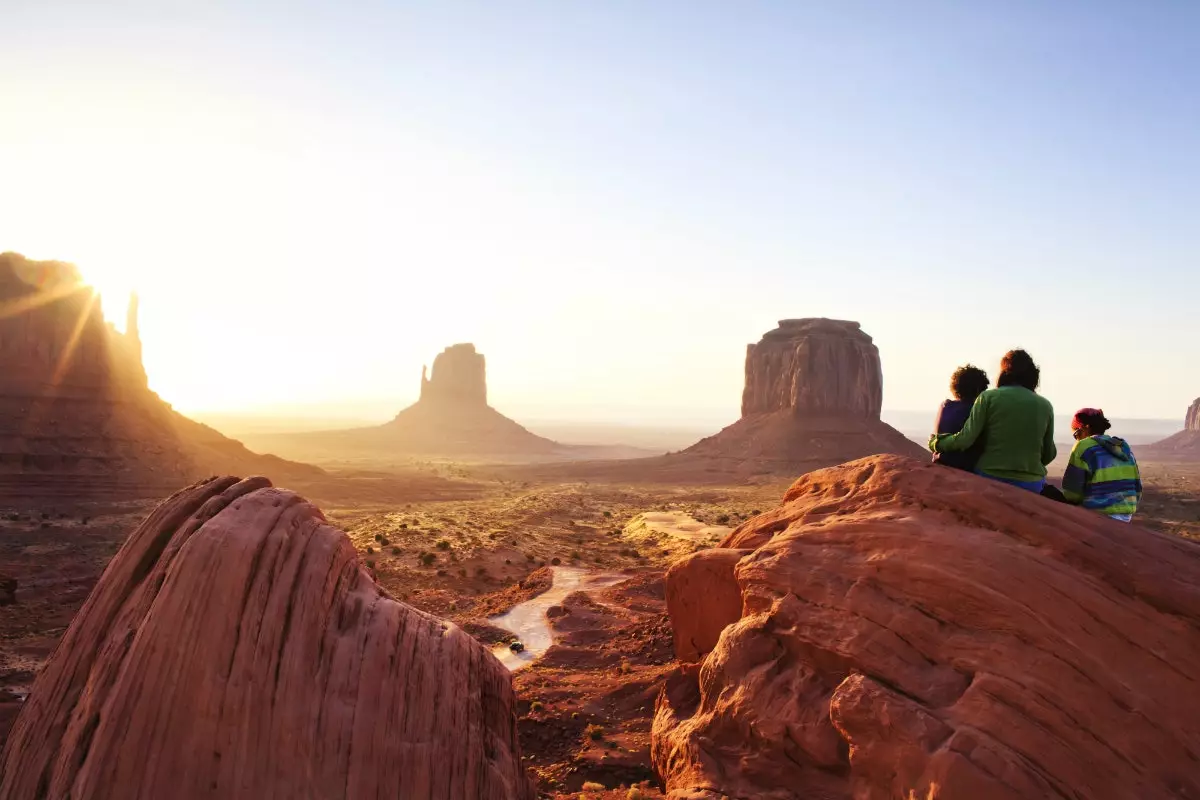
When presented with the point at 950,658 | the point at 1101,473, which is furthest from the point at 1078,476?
the point at 950,658

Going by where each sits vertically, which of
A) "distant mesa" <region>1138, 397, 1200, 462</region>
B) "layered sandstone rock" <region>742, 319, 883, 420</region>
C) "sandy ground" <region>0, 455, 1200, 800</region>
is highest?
"layered sandstone rock" <region>742, 319, 883, 420</region>

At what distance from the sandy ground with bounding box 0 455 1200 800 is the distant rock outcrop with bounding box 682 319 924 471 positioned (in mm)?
26912

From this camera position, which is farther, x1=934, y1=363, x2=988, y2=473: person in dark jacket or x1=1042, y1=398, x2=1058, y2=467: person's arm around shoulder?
x1=934, y1=363, x2=988, y2=473: person in dark jacket

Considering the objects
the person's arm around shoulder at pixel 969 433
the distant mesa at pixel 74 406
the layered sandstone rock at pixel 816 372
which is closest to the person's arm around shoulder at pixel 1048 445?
the person's arm around shoulder at pixel 969 433

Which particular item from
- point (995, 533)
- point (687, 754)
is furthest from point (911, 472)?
point (687, 754)

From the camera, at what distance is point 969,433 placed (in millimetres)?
8094

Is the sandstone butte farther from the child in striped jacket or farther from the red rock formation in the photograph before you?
the red rock formation

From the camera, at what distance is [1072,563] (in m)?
7.04

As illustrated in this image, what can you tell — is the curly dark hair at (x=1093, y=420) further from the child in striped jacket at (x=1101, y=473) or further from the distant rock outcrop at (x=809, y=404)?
the distant rock outcrop at (x=809, y=404)

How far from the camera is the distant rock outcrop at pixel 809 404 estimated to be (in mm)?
86375

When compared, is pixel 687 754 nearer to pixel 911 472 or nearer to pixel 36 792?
pixel 911 472

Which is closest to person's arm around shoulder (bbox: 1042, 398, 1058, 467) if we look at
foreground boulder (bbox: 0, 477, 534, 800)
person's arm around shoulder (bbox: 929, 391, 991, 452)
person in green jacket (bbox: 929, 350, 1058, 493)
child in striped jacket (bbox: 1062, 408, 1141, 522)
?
person in green jacket (bbox: 929, 350, 1058, 493)

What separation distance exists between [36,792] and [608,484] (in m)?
72.9

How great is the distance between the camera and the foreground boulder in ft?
20.4
